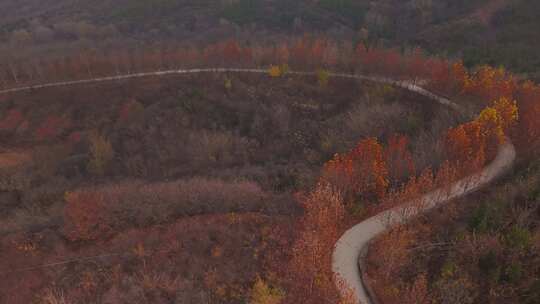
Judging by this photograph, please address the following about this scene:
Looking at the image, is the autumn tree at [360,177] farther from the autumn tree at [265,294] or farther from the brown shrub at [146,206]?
the autumn tree at [265,294]

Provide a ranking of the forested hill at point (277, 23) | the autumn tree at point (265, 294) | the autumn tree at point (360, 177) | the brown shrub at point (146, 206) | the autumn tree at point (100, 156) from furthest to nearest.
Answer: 1. the forested hill at point (277, 23)
2. the autumn tree at point (100, 156)
3. the brown shrub at point (146, 206)
4. the autumn tree at point (360, 177)
5. the autumn tree at point (265, 294)

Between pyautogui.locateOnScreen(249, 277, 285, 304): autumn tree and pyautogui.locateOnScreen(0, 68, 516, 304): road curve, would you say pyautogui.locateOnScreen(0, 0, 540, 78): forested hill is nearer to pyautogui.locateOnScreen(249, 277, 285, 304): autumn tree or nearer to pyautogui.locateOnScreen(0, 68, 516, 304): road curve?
pyautogui.locateOnScreen(0, 68, 516, 304): road curve

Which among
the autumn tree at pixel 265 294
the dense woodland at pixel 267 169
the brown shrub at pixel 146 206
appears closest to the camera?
the autumn tree at pixel 265 294

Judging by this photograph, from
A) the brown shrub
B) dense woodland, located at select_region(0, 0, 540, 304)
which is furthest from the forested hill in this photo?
the brown shrub

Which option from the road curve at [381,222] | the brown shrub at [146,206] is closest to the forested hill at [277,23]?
the road curve at [381,222]

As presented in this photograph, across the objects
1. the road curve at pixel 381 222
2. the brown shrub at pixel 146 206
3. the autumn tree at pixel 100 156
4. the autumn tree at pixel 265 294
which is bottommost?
the autumn tree at pixel 100 156

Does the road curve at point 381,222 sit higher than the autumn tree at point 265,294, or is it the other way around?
the road curve at point 381,222

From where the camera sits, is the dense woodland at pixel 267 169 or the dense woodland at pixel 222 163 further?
the dense woodland at pixel 222 163
